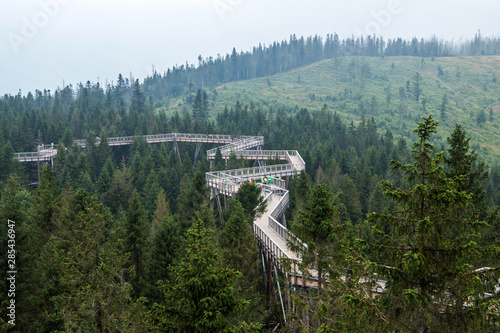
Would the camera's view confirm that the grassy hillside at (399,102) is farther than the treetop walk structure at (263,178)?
Yes

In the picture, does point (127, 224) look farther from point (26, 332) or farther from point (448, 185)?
point (448, 185)

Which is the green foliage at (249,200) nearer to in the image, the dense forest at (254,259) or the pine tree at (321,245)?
the dense forest at (254,259)

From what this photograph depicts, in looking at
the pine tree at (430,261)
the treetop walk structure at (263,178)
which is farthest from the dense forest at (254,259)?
the treetop walk structure at (263,178)

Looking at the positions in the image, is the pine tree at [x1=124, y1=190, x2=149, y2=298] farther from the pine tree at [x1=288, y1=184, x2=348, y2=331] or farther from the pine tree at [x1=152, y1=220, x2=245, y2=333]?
the pine tree at [x1=152, y1=220, x2=245, y2=333]

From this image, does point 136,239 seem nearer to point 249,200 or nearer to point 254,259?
point 254,259

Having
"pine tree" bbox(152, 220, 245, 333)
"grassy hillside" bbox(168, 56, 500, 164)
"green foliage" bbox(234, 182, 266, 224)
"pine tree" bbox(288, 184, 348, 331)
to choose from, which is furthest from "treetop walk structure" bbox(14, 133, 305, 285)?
"grassy hillside" bbox(168, 56, 500, 164)

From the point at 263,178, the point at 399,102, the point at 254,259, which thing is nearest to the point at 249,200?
Answer: the point at 254,259

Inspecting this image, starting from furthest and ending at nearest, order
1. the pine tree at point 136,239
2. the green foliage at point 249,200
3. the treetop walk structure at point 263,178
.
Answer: the green foliage at point 249,200 → the pine tree at point 136,239 → the treetop walk structure at point 263,178

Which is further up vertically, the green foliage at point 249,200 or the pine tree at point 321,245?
the pine tree at point 321,245

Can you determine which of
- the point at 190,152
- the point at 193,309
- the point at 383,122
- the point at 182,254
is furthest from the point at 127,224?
the point at 383,122

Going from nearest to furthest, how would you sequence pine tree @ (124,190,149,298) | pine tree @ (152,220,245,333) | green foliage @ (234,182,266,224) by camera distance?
pine tree @ (152,220,245,333), pine tree @ (124,190,149,298), green foliage @ (234,182,266,224)

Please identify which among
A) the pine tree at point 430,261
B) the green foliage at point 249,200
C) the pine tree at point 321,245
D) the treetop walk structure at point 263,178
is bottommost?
the treetop walk structure at point 263,178
